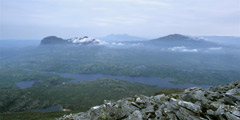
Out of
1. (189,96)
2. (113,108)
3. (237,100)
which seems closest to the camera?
(113,108)

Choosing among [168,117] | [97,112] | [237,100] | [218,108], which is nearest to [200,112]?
[218,108]

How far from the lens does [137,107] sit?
84.9 feet

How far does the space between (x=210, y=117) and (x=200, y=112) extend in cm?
129

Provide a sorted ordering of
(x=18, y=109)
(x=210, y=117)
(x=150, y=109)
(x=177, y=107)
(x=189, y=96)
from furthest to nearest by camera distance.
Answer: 1. (x=18, y=109)
2. (x=189, y=96)
3. (x=150, y=109)
4. (x=177, y=107)
5. (x=210, y=117)

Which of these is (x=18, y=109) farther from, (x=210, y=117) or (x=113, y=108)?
(x=210, y=117)

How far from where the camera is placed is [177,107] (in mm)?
21922

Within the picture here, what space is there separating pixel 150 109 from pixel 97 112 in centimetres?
941

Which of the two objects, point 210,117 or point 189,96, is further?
point 189,96

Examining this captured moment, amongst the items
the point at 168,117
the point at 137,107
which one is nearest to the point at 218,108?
the point at 168,117

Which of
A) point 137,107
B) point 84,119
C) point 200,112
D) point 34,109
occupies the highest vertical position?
point 200,112

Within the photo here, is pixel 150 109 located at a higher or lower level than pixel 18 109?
higher

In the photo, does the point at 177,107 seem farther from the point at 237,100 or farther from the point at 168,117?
the point at 237,100

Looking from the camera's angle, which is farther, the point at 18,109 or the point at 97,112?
the point at 18,109

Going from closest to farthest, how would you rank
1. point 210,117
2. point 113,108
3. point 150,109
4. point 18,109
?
point 210,117 → point 150,109 → point 113,108 → point 18,109
